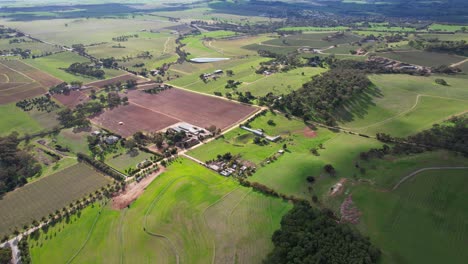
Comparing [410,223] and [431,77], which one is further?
[431,77]

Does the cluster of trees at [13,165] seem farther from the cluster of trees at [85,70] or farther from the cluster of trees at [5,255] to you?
the cluster of trees at [85,70]

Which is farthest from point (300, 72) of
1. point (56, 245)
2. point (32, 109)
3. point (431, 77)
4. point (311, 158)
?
point (56, 245)

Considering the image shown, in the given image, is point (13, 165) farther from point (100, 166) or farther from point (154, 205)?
point (154, 205)

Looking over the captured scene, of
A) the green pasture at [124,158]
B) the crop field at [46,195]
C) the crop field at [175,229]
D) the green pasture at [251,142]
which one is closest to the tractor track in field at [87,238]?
the crop field at [175,229]

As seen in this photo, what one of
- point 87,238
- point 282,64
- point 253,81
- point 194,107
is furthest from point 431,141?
point 282,64

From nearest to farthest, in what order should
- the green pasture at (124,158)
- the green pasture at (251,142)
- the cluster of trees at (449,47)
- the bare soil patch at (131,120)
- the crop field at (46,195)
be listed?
the crop field at (46,195) < the green pasture at (124,158) < the green pasture at (251,142) < the bare soil patch at (131,120) < the cluster of trees at (449,47)

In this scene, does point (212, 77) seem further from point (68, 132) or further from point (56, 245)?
point (56, 245)
